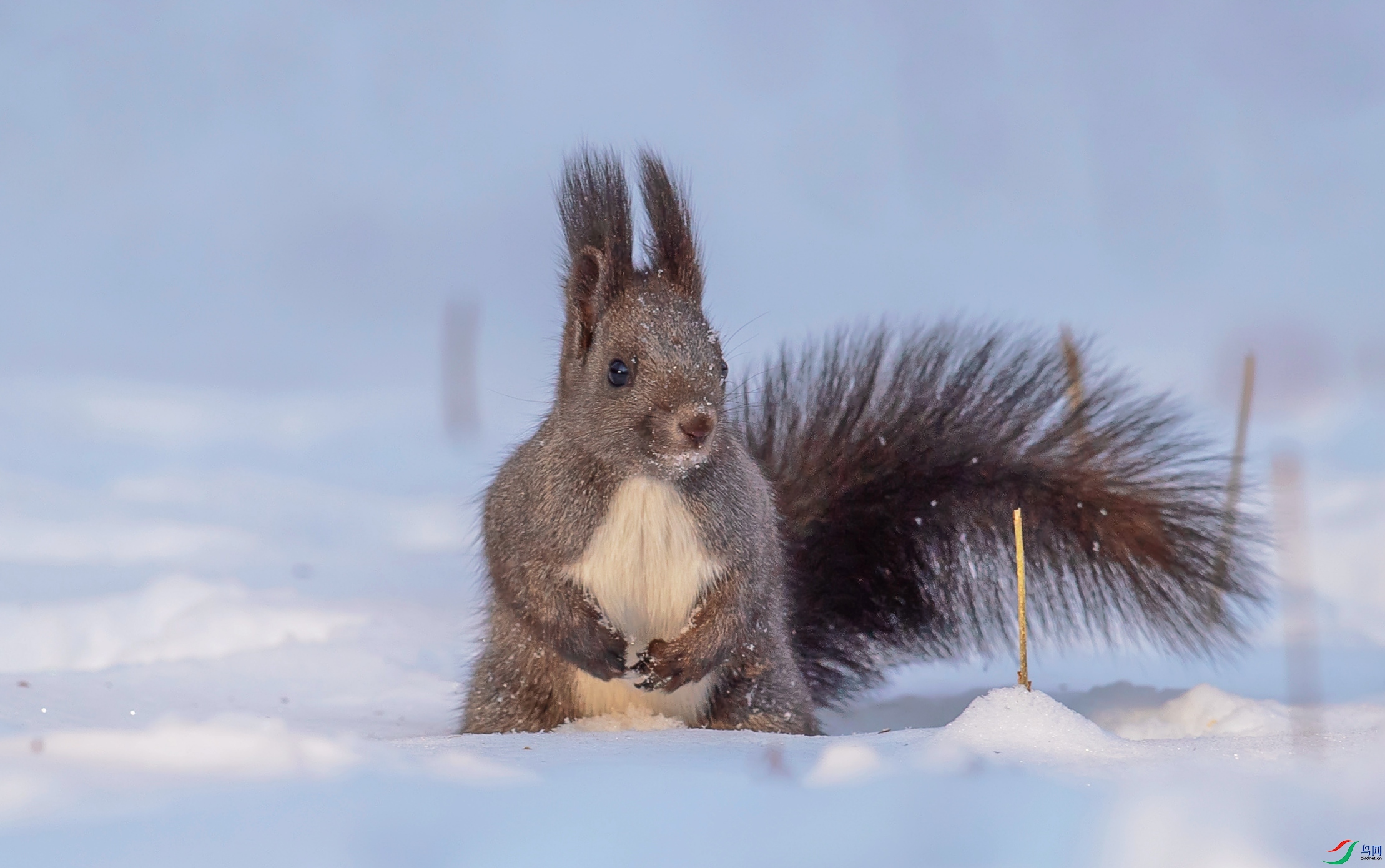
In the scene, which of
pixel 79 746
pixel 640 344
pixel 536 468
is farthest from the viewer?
pixel 536 468

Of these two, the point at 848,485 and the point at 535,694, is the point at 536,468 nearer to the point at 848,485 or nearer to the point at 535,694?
the point at 535,694

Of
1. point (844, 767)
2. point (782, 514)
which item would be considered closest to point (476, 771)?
point (844, 767)

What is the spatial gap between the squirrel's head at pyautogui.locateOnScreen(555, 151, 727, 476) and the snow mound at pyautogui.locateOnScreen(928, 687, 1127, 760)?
26.5 inches

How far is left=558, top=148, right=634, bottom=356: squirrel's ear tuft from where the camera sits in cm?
262

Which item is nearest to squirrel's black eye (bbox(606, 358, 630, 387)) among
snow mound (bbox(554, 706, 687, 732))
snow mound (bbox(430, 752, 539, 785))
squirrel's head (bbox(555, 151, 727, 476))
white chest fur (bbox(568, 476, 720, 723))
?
squirrel's head (bbox(555, 151, 727, 476))

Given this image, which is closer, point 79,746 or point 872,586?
point 79,746

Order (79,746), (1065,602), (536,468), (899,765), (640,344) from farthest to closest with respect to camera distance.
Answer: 1. (1065,602)
2. (536,468)
3. (640,344)
4. (899,765)
5. (79,746)

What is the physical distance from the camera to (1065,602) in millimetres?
3137

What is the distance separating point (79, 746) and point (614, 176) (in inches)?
58.8

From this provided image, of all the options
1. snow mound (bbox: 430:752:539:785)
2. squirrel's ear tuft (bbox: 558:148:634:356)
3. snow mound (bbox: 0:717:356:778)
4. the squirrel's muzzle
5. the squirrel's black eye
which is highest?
squirrel's ear tuft (bbox: 558:148:634:356)

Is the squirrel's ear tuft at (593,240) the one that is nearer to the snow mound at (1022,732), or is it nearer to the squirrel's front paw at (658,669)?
the squirrel's front paw at (658,669)

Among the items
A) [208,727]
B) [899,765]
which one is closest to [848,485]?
[899,765]

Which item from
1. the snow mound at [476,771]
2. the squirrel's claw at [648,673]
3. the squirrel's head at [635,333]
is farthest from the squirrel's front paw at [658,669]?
the snow mound at [476,771]

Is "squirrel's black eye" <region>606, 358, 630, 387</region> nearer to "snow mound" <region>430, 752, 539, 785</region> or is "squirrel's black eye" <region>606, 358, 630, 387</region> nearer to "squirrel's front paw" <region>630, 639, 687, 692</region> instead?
"squirrel's front paw" <region>630, 639, 687, 692</region>
